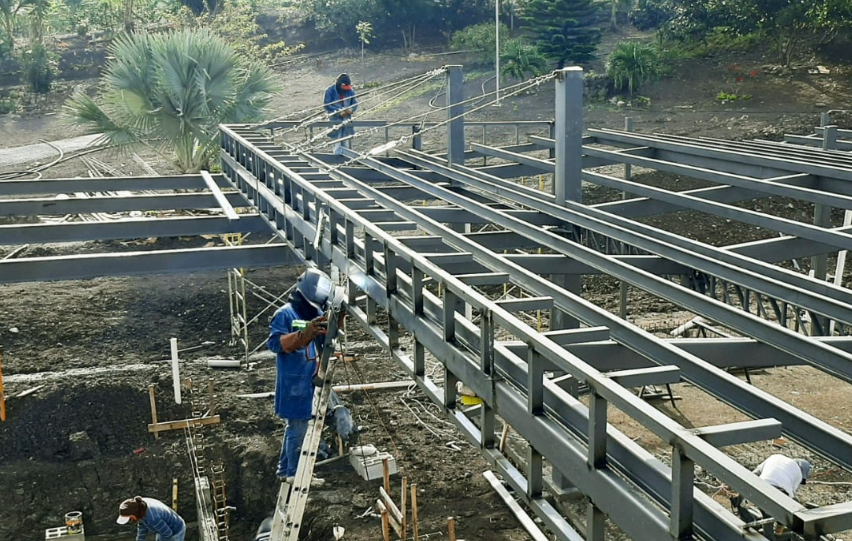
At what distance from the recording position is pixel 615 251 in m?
11.5

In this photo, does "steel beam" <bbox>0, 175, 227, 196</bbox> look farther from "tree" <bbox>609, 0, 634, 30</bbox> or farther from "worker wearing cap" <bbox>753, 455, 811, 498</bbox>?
"tree" <bbox>609, 0, 634, 30</bbox>

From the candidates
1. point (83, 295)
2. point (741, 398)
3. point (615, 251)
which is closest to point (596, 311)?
point (741, 398)

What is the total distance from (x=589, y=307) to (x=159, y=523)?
5884 millimetres

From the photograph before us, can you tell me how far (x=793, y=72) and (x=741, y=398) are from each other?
102ft

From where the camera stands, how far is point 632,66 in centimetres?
3350

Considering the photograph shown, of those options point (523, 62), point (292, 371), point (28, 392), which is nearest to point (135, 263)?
point (292, 371)

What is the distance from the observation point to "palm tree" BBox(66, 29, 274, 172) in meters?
21.2

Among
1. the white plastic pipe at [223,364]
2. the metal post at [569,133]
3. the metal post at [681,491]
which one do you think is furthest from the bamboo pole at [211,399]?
the metal post at [681,491]

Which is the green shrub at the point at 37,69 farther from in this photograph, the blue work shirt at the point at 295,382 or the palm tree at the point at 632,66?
the blue work shirt at the point at 295,382

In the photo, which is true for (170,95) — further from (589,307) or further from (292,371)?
(589,307)

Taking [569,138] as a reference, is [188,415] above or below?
below

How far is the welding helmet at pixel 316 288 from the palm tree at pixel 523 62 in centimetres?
2704

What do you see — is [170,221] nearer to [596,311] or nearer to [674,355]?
[596,311]

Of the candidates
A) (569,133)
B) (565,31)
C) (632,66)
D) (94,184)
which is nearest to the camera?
(569,133)
